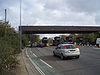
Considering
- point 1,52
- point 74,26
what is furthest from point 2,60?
point 74,26

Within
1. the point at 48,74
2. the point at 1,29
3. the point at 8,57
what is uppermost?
the point at 1,29

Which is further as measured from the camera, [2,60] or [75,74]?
[75,74]

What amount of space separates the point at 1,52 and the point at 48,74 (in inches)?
111

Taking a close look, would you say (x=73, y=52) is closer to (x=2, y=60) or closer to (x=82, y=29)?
(x=2, y=60)

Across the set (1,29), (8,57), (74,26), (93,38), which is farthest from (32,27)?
(8,57)

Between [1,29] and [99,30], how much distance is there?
5705cm

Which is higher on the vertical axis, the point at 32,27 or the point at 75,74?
the point at 32,27

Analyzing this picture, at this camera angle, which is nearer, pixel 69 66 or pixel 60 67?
pixel 60 67

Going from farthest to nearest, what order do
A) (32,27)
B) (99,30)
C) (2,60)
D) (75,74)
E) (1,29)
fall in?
(99,30) → (32,27) → (1,29) → (75,74) → (2,60)

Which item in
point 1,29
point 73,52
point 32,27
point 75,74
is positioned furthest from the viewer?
point 32,27

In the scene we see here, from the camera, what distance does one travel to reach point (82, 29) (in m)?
69.6

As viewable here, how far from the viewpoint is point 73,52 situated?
16.5 meters

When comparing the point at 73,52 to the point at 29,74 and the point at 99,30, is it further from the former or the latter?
the point at 99,30

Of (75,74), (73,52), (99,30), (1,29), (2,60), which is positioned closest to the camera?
(2,60)
